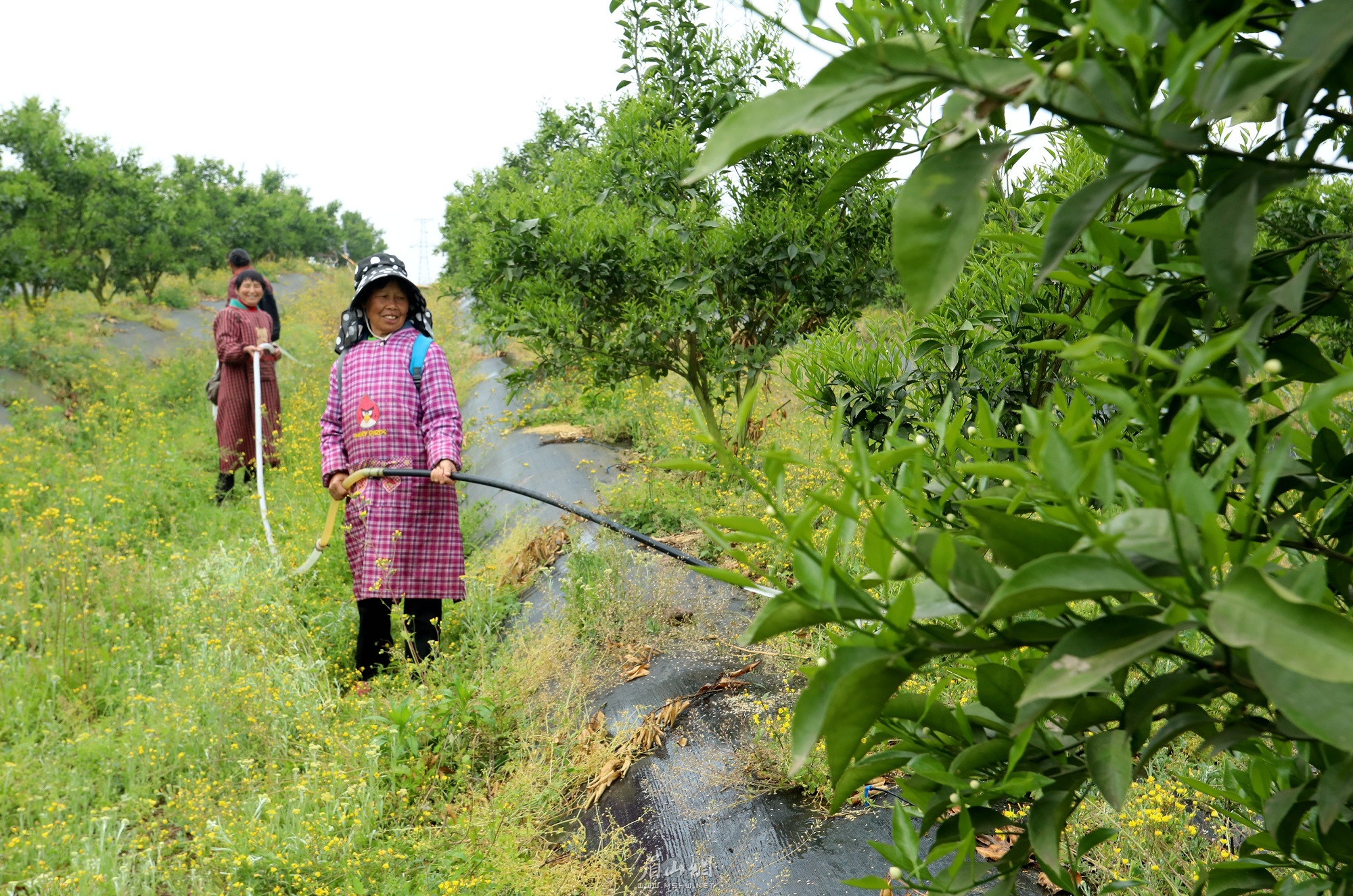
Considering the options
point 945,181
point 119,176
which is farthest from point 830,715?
point 119,176

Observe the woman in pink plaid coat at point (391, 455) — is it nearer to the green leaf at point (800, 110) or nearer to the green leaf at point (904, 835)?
the green leaf at point (904, 835)

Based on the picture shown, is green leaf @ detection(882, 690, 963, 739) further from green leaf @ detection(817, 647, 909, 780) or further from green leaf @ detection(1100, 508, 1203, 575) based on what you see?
green leaf @ detection(1100, 508, 1203, 575)

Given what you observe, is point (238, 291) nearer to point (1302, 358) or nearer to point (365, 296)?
point (365, 296)

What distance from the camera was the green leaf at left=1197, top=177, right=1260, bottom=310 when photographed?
55 centimetres

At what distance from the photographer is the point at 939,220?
534mm

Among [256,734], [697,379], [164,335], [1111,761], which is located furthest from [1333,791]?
[164,335]

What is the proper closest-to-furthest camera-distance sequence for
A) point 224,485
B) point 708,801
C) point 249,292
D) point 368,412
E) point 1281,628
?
1. point 1281,628
2. point 708,801
3. point 368,412
4. point 224,485
5. point 249,292

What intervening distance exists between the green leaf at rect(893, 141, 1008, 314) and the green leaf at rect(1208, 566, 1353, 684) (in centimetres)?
22

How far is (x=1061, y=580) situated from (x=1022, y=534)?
0.07m

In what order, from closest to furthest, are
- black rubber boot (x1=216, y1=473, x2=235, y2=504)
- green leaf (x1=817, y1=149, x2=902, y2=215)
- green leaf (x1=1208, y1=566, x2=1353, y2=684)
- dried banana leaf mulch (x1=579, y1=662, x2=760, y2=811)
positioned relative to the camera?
green leaf (x1=1208, y1=566, x2=1353, y2=684), green leaf (x1=817, y1=149, x2=902, y2=215), dried banana leaf mulch (x1=579, y1=662, x2=760, y2=811), black rubber boot (x1=216, y1=473, x2=235, y2=504)

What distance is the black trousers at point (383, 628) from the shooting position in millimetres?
4105

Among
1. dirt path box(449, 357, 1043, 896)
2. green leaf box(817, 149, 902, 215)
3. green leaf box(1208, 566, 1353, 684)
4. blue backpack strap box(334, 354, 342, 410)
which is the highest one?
blue backpack strap box(334, 354, 342, 410)

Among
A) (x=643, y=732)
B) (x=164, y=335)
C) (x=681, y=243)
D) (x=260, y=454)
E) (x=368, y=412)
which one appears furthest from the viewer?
(x=164, y=335)

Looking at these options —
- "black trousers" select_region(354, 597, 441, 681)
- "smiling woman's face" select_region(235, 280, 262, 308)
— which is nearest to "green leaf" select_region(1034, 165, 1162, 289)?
"black trousers" select_region(354, 597, 441, 681)
